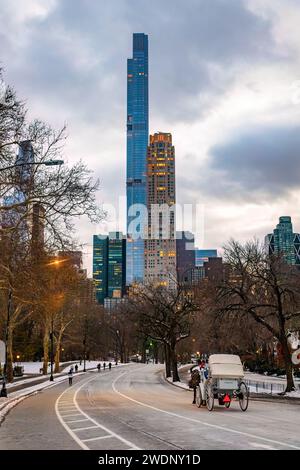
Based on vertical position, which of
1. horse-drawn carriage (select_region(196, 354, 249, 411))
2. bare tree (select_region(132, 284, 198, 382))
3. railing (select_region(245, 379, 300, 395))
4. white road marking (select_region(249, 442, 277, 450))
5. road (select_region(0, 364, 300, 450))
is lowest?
railing (select_region(245, 379, 300, 395))

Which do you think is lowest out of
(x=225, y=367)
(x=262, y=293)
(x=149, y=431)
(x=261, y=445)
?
(x=149, y=431)

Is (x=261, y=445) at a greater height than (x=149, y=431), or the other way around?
(x=261, y=445)

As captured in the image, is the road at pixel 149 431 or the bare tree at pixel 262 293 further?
the bare tree at pixel 262 293

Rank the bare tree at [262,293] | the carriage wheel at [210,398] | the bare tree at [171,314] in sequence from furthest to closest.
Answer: the bare tree at [171,314] < the bare tree at [262,293] < the carriage wheel at [210,398]

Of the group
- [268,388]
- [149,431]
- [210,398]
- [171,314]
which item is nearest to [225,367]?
[210,398]

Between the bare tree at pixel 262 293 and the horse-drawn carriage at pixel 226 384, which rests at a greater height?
the bare tree at pixel 262 293

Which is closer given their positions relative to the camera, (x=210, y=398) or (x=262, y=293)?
(x=210, y=398)

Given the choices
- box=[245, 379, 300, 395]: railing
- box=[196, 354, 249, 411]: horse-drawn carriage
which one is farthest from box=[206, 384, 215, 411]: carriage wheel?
box=[245, 379, 300, 395]: railing

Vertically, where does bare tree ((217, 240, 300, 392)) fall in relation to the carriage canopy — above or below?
above

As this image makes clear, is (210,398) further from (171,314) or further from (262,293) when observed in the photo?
(171,314)

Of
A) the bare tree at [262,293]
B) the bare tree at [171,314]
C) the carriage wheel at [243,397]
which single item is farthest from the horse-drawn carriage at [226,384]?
the bare tree at [171,314]

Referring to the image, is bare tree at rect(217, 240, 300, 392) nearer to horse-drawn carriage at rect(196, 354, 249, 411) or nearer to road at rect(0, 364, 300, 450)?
horse-drawn carriage at rect(196, 354, 249, 411)

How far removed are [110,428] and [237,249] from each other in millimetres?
32495

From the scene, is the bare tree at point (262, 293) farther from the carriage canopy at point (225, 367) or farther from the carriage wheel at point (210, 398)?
the carriage wheel at point (210, 398)
